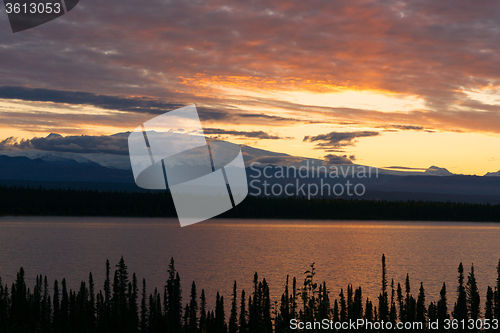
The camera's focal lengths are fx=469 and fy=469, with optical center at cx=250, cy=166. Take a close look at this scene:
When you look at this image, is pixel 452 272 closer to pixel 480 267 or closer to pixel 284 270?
pixel 480 267

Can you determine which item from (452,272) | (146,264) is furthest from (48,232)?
(452,272)

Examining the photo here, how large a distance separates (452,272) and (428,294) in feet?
111

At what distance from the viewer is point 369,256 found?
145000 millimetres

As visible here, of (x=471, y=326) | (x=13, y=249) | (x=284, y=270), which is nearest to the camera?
(x=471, y=326)

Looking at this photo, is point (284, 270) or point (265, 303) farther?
point (284, 270)

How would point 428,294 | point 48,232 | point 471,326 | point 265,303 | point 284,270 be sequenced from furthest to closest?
point 48,232 → point 284,270 → point 428,294 → point 265,303 → point 471,326

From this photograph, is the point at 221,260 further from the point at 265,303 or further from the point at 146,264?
the point at 265,303

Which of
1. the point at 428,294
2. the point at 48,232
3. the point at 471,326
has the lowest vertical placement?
the point at 48,232

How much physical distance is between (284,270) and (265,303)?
54553mm

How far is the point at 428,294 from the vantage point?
78812 mm

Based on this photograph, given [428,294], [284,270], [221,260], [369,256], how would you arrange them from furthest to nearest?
[369,256] < [221,260] < [284,270] < [428,294]

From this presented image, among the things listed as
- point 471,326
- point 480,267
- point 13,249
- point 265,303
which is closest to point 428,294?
point 471,326

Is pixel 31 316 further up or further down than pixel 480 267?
further up

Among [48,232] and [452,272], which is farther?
[48,232]
